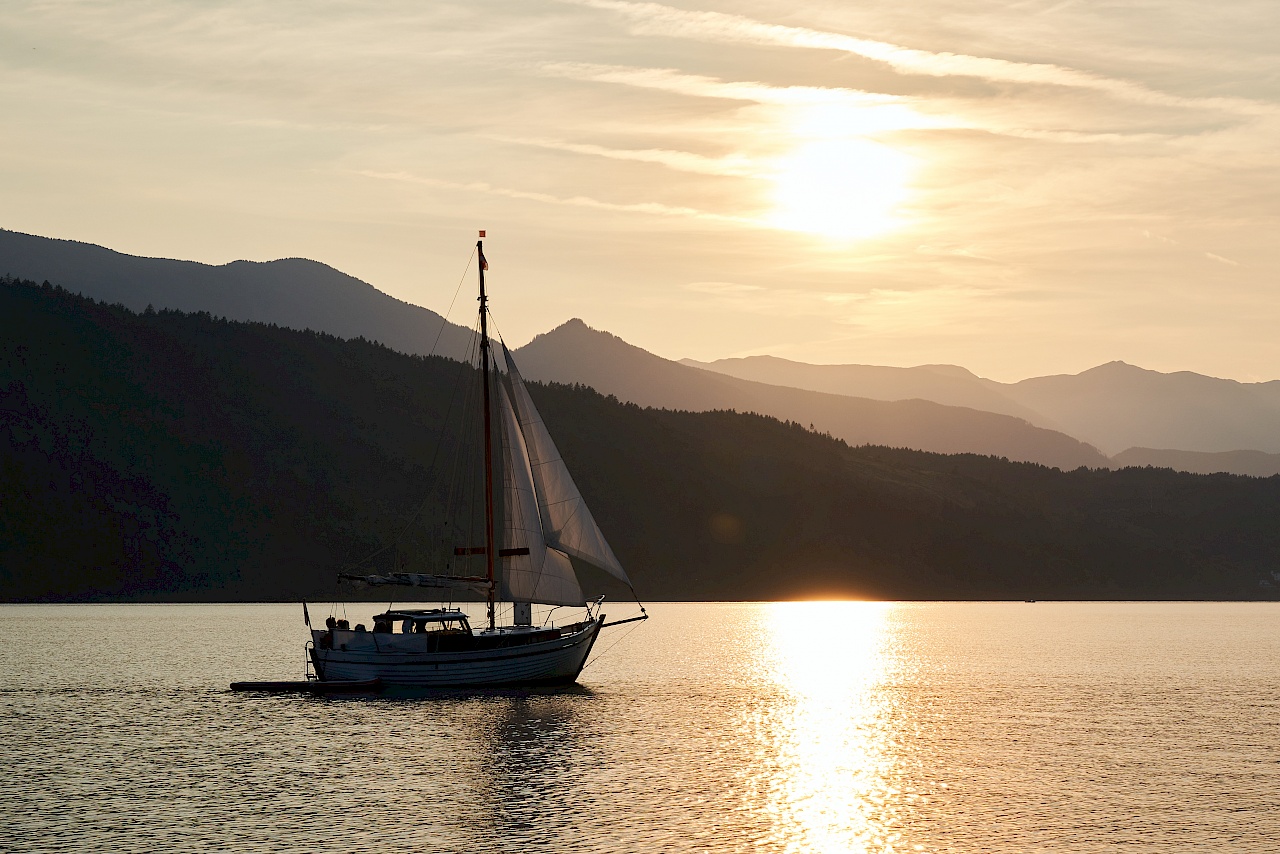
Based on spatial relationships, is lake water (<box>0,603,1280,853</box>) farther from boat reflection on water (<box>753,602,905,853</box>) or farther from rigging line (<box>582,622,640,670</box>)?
rigging line (<box>582,622,640,670</box>)

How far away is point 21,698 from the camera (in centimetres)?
7181

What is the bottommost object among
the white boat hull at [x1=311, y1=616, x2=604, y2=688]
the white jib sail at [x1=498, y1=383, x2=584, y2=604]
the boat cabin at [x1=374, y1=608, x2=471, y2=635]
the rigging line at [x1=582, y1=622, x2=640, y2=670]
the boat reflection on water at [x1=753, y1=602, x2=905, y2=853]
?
the boat reflection on water at [x1=753, y1=602, x2=905, y2=853]

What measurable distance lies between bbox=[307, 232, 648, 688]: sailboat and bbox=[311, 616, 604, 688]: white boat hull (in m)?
0.05

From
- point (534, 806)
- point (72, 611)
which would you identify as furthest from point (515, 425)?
point (72, 611)

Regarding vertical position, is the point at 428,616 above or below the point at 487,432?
below

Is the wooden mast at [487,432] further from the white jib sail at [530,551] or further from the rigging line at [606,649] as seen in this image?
the rigging line at [606,649]

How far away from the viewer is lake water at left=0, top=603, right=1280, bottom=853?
3931 centimetres

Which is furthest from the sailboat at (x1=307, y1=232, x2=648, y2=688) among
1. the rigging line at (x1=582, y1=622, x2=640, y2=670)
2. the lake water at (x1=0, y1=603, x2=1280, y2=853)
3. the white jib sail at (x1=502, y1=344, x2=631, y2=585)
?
the rigging line at (x1=582, y1=622, x2=640, y2=670)

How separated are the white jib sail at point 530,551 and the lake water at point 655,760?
5.50 m

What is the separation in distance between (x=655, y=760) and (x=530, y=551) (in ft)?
54.9

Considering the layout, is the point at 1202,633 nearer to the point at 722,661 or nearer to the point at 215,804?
the point at 722,661

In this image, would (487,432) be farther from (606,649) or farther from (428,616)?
(606,649)

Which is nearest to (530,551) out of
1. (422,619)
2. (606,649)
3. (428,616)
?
(428,616)

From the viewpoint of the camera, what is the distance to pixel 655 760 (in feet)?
171
